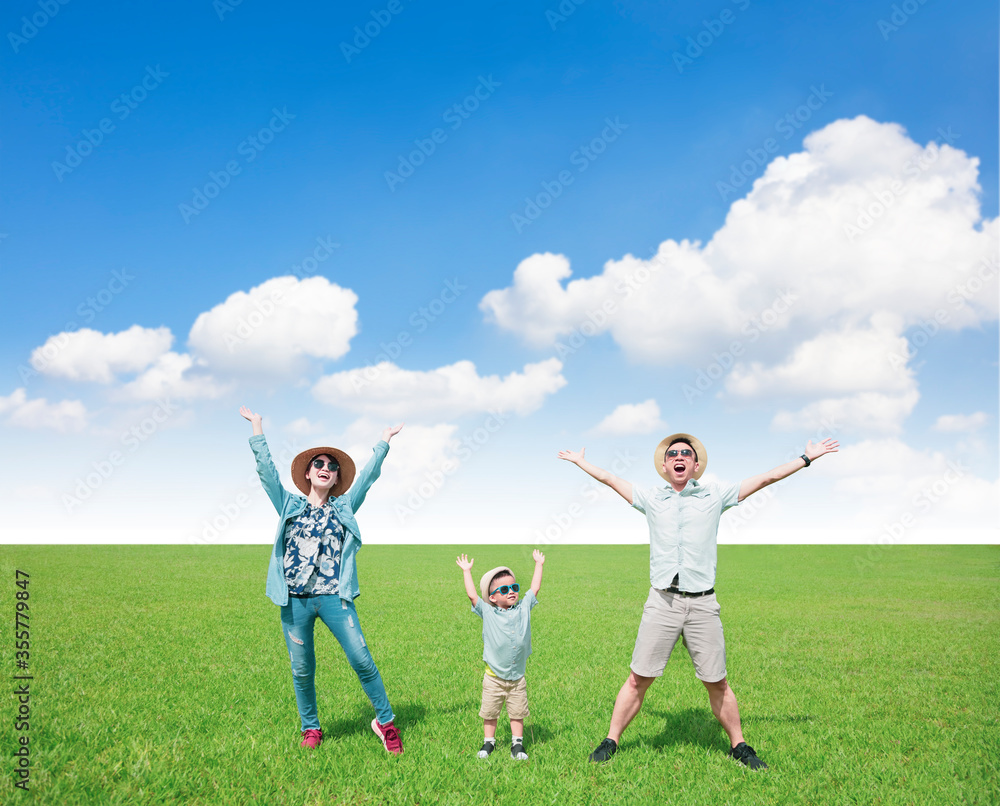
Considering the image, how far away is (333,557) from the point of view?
6.30 metres

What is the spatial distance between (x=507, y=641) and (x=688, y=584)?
1.82 meters

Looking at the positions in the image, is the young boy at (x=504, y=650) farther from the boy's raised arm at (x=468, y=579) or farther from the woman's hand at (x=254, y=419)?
the woman's hand at (x=254, y=419)

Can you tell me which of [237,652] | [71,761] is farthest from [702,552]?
[237,652]

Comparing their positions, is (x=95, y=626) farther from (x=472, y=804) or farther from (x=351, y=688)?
(x=472, y=804)

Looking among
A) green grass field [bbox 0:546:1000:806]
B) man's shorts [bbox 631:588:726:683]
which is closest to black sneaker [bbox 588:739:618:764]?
green grass field [bbox 0:546:1000:806]

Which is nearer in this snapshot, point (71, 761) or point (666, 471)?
point (71, 761)

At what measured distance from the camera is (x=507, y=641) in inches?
245

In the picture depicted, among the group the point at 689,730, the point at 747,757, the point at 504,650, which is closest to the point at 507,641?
the point at 504,650

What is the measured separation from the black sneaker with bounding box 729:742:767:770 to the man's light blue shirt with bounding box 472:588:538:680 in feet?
7.49

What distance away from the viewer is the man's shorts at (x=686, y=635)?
6203 mm

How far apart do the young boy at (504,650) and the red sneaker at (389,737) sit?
2.69 feet

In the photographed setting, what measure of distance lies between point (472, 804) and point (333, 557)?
2480mm

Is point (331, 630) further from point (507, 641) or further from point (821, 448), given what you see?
point (821, 448)

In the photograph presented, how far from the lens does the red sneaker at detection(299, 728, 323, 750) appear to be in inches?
256
